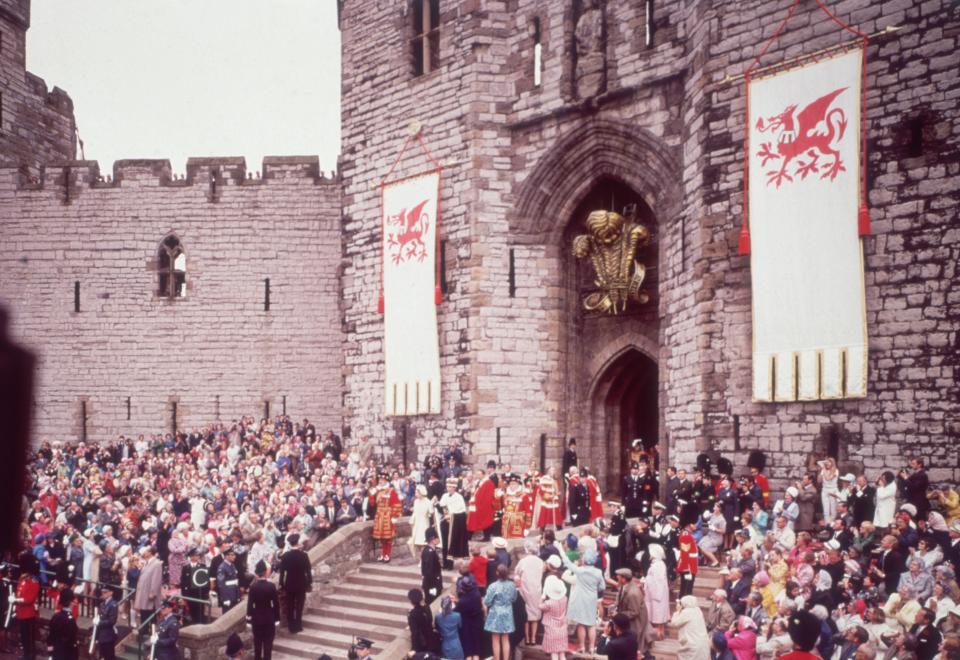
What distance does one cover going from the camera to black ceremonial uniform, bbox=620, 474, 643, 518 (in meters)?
16.2

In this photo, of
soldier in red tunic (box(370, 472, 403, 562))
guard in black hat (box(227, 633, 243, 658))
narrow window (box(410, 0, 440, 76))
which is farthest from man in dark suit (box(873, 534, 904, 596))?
narrow window (box(410, 0, 440, 76))

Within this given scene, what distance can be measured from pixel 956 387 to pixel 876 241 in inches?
95.5

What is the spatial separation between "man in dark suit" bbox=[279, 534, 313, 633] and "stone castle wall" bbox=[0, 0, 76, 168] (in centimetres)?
1987

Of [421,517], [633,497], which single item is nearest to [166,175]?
[421,517]

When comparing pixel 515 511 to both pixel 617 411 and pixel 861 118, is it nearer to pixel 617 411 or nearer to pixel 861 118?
pixel 617 411

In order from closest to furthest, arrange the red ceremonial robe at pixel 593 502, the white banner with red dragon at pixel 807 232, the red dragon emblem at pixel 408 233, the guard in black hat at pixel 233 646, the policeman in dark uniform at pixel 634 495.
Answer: the guard in black hat at pixel 233 646 < the white banner with red dragon at pixel 807 232 < the policeman in dark uniform at pixel 634 495 < the red ceremonial robe at pixel 593 502 < the red dragon emblem at pixel 408 233

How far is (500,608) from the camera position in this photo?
39.3ft

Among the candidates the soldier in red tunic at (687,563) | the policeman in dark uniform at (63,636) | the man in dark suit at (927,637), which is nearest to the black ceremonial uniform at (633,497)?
the soldier in red tunic at (687,563)

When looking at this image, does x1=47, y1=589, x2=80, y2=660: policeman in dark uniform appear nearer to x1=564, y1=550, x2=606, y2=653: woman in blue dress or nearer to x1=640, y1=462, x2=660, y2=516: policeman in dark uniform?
x1=564, y1=550, x2=606, y2=653: woman in blue dress

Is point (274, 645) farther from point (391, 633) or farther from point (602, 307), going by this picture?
point (602, 307)

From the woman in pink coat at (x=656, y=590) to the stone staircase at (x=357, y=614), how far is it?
12.0 feet

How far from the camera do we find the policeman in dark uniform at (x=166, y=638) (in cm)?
1334

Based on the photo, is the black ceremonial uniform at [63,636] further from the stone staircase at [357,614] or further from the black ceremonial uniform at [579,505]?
the black ceremonial uniform at [579,505]

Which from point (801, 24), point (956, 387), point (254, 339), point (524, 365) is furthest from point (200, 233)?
point (956, 387)
